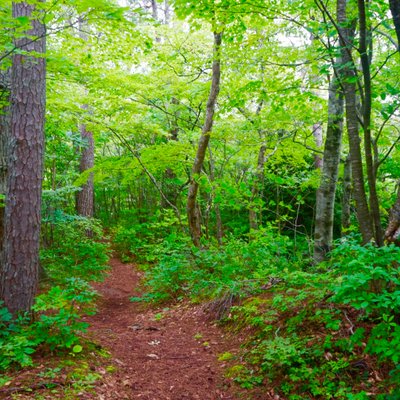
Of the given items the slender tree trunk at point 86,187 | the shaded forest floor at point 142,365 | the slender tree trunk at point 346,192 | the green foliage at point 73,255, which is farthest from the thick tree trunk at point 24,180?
the slender tree trunk at point 86,187

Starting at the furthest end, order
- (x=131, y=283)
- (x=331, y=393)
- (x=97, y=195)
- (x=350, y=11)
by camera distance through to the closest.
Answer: (x=97, y=195) < (x=131, y=283) < (x=350, y=11) < (x=331, y=393)

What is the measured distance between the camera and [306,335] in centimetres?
385

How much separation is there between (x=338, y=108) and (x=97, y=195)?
1503 centimetres

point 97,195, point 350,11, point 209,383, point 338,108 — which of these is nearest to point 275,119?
point 338,108

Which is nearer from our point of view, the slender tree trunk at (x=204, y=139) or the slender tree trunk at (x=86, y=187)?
the slender tree trunk at (x=204, y=139)

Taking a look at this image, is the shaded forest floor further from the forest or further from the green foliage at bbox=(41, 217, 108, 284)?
the green foliage at bbox=(41, 217, 108, 284)

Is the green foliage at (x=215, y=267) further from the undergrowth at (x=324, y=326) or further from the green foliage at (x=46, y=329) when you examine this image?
the green foliage at (x=46, y=329)

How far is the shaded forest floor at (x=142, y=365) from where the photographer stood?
3.12m

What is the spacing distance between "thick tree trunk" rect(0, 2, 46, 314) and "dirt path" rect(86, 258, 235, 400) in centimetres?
131

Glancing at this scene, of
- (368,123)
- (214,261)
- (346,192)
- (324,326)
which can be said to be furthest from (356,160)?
(214,261)

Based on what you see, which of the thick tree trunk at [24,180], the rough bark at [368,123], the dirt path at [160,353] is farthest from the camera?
the thick tree trunk at [24,180]

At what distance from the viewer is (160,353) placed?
14.9 ft

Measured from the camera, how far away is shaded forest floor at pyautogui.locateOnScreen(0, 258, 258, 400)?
3.12m

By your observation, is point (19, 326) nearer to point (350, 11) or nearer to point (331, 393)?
point (331, 393)
